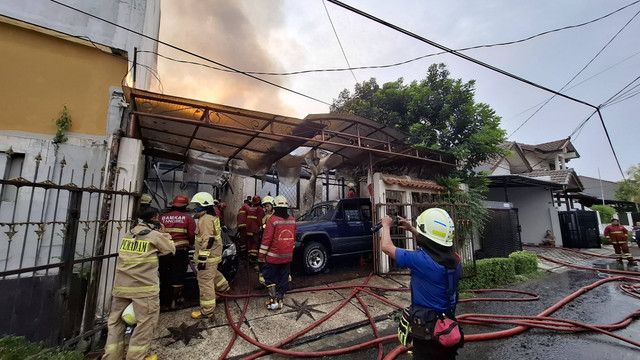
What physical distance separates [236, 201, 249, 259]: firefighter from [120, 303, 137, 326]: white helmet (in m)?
4.07

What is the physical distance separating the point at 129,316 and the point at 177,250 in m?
1.54

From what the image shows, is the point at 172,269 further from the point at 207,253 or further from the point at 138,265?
the point at 138,265

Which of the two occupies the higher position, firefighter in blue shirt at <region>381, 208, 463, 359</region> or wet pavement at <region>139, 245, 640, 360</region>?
firefighter in blue shirt at <region>381, 208, 463, 359</region>

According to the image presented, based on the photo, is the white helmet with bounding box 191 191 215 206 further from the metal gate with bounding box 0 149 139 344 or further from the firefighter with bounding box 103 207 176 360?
the firefighter with bounding box 103 207 176 360

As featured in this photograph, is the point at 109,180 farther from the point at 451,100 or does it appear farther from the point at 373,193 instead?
the point at 451,100

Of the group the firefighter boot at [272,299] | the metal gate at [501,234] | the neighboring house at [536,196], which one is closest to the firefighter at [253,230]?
the firefighter boot at [272,299]

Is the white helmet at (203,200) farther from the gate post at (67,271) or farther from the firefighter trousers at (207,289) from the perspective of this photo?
the gate post at (67,271)

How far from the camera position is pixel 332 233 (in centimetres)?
646

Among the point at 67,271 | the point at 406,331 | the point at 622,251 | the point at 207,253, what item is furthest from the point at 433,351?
the point at 622,251

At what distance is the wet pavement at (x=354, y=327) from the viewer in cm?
318

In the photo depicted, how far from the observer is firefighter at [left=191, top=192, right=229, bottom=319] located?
3.79 meters

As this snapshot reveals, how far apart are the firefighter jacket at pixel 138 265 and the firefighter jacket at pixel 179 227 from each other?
4.61ft


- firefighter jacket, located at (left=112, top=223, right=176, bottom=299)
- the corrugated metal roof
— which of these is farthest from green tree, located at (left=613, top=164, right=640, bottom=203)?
firefighter jacket, located at (left=112, top=223, right=176, bottom=299)

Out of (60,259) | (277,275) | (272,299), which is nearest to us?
(60,259)
